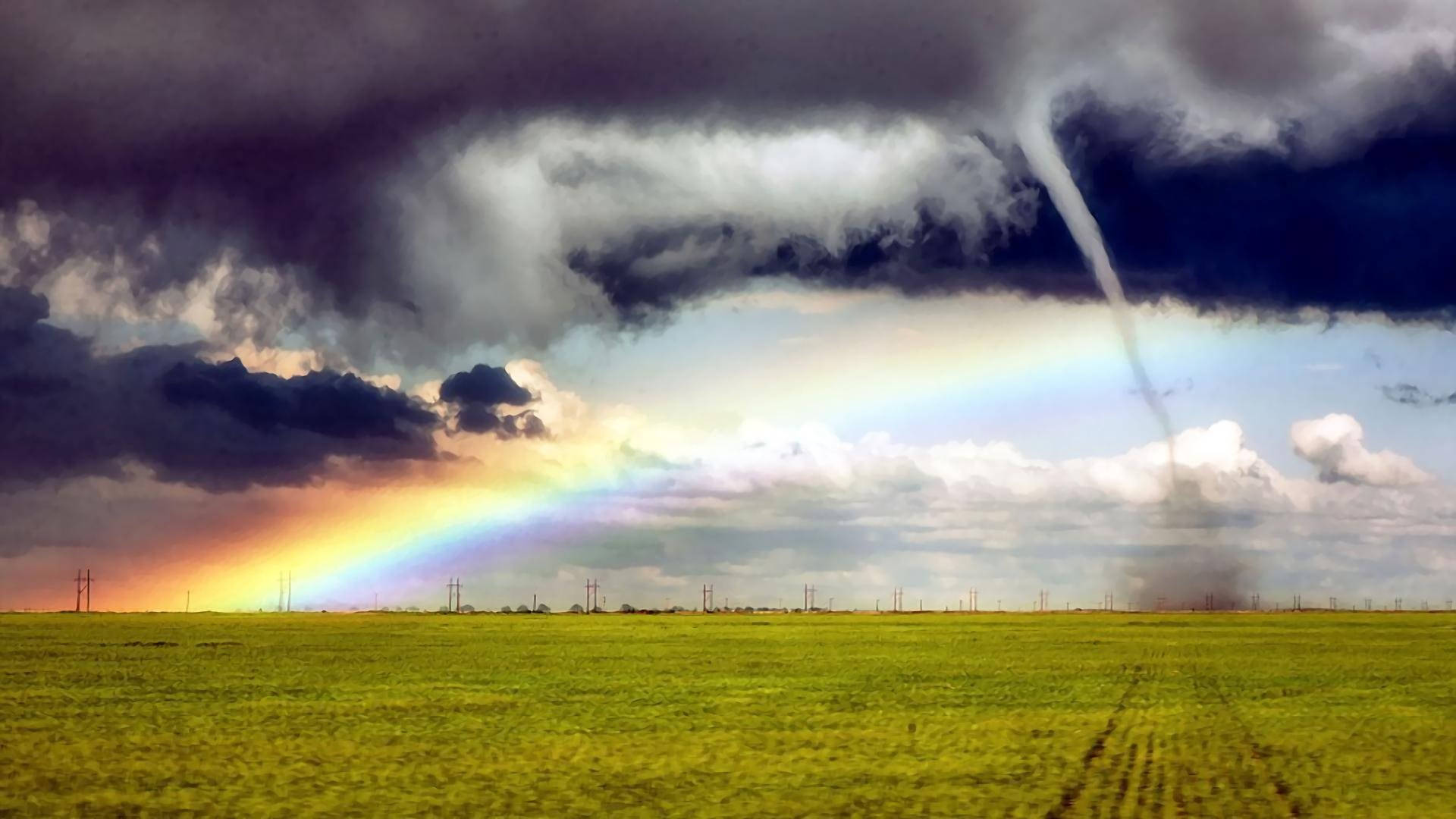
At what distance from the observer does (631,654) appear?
300ft

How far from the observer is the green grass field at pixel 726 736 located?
2927 centimetres

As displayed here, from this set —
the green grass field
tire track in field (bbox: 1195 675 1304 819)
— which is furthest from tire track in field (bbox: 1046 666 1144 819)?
tire track in field (bbox: 1195 675 1304 819)

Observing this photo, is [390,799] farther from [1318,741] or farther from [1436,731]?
[1436,731]

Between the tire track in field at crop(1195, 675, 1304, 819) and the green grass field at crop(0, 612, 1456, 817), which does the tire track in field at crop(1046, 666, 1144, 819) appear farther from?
the tire track in field at crop(1195, 675, 1304, 819)

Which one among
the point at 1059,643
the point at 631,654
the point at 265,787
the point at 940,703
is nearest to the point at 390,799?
the point at 265,787

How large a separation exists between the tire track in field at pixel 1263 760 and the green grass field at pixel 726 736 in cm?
15

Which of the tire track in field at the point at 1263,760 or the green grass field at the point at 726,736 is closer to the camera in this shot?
the tire track in field at the point at 1263,760

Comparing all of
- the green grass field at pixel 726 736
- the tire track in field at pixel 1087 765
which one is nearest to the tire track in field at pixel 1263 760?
the green grass field at pixel 726 736

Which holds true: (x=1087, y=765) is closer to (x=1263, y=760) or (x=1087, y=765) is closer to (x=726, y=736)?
(x=1263, y=760)

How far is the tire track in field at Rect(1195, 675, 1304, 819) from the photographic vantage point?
2838 cm

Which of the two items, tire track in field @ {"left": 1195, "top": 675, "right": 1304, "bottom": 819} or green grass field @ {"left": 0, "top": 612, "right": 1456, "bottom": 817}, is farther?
green grass field @ {"left": 0, "top": 612, "right": 1456, "bottom": 817}

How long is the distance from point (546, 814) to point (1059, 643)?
9100cm

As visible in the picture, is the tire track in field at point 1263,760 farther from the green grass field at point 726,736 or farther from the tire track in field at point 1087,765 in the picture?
the tire track in field at point 1087,765

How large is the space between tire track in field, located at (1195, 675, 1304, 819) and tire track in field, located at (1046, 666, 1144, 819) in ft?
12.4
